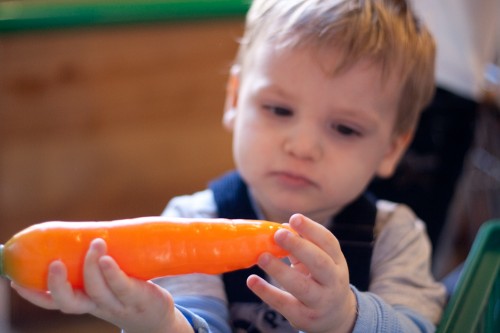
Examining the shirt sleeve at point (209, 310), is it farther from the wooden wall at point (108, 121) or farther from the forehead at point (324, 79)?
the wooden wall at point (108, 121)

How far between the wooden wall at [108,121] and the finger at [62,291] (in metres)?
1.07

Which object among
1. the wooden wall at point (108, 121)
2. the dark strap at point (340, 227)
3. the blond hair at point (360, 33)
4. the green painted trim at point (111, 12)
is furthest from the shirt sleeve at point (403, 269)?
the wooden wall at point (108, 121)

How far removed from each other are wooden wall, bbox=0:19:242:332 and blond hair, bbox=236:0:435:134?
738mm

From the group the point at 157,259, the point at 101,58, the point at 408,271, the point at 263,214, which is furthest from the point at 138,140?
the point at 157,259

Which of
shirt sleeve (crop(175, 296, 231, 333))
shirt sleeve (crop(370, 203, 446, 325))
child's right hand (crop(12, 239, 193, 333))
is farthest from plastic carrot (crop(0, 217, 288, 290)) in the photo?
shirt sleeve (crop(370, 203, 446, 325))

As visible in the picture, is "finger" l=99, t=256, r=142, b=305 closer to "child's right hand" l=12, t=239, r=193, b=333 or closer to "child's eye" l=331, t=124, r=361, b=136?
"child's right hand" l=12, t=239, r=193, b=333

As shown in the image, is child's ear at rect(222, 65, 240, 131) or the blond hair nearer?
the blond hair

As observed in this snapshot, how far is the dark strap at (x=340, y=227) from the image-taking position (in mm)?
788

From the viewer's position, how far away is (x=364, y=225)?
0.86 metres

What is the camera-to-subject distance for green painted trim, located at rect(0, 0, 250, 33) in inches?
42.7

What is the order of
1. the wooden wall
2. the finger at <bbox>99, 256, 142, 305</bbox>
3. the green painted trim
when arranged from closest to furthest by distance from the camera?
the finger at <bbox>99, 256, 142, 305</bbox>
the green painted trim
the wooden wall

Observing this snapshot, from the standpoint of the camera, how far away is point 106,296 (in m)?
0.53

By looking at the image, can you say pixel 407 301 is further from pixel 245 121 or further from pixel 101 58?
pixel 101 58

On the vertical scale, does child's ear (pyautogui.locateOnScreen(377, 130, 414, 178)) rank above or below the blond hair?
below
